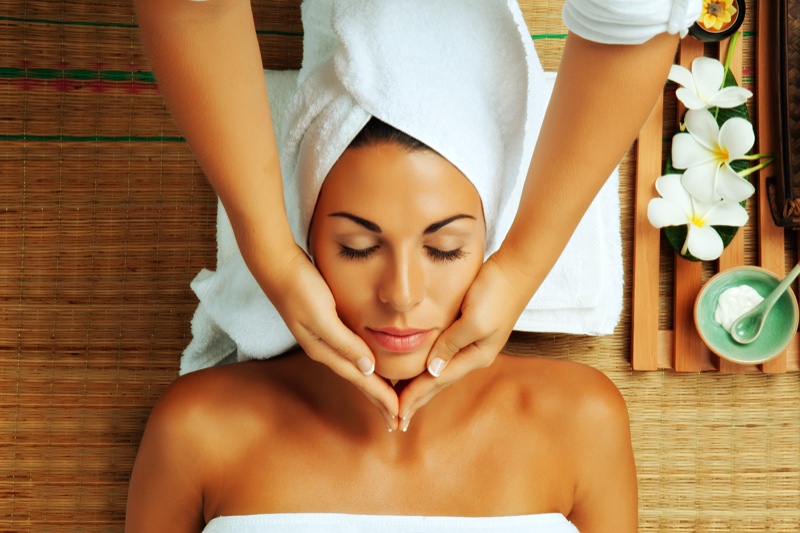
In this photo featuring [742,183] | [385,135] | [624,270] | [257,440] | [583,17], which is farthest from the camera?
[624,270]

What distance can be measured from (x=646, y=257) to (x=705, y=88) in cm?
44

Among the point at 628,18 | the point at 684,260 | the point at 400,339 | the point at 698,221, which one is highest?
the point at 628,18

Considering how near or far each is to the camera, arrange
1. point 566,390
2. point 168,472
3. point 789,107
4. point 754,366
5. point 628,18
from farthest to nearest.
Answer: point 754,366 < point 789,107 < point 566,390 < point 168,472 < point 628,18

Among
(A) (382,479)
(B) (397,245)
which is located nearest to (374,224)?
(B) (397,245)

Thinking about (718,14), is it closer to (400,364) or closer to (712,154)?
(712,154)

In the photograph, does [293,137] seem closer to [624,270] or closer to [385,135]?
[385,135]

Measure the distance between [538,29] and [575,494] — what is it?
117 cm

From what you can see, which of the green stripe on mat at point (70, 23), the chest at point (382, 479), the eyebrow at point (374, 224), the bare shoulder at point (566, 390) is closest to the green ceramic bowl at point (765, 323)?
the bare shoulder at point (566, 390)

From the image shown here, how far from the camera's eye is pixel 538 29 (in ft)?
6.54

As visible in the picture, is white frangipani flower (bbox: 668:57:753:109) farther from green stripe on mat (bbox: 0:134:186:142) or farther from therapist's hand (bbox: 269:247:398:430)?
green stripe on mat (bbox: 0:134:186:142)

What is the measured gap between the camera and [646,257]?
6.35ft

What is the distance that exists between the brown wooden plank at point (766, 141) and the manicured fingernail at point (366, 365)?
1201 mm

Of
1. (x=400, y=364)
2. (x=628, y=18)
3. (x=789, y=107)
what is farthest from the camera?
(x=789, y=107)

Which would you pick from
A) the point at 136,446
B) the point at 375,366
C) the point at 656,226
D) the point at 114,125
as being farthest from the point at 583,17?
the point at 136,446
